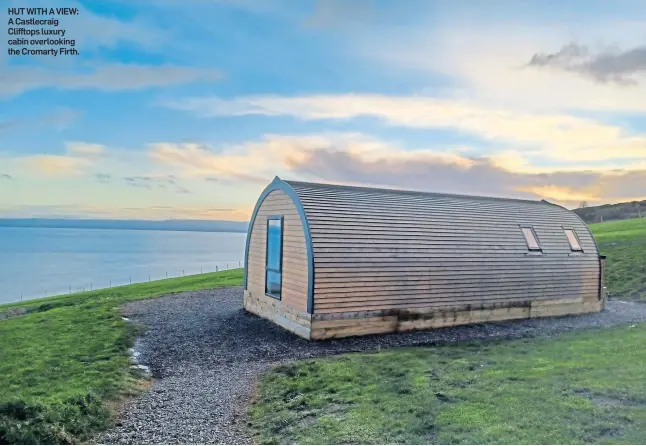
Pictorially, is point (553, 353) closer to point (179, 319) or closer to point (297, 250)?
point (297, 250)

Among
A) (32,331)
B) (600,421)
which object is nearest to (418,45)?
(600,421)

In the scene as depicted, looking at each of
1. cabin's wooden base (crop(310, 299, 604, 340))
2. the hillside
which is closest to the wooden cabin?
cabin's wooden base (crop(310, 299, 604, 340))

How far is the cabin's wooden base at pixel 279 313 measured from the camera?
12536mm

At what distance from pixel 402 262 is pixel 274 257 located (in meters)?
4.22

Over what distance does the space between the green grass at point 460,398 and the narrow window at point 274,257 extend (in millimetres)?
4440

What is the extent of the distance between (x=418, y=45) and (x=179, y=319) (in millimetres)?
11775

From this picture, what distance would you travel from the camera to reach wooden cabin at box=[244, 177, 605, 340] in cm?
1268

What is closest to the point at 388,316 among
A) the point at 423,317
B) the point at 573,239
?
the point at 423,317

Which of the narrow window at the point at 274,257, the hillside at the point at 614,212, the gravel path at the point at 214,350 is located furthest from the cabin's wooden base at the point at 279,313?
the hillside at the point at 614,212

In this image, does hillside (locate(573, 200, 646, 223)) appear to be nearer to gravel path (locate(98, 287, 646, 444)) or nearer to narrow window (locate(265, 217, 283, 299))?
gravel path (locate(98, 287, 646, 444))

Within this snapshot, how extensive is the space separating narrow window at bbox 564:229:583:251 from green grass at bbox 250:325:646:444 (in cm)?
825

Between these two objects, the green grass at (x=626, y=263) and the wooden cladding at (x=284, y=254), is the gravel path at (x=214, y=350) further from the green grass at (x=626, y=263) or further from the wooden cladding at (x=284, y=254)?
the green grass at (x=626, y=263)

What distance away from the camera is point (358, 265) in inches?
508

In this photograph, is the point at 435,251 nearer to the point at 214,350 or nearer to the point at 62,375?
the point at 214,350
